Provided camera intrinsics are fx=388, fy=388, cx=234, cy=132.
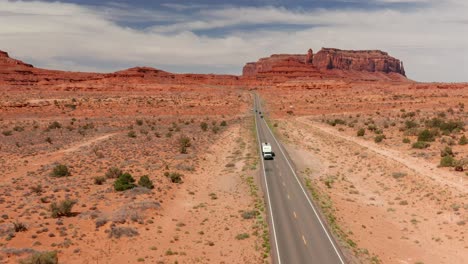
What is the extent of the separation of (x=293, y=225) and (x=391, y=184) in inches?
710

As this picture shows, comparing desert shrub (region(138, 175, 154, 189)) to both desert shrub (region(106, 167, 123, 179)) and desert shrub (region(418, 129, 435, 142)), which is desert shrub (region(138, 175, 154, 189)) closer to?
desert shrub (region(106, 167, 123, 179))

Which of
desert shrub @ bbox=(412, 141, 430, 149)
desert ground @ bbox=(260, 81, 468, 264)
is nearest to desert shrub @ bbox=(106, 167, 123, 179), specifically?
desert ground @ bbox=(260, 81, 468, 264)

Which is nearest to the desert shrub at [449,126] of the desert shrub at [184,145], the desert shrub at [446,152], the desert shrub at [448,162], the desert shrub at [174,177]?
the desert shrub at [446,152]

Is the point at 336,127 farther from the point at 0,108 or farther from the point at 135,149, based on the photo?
the point at 0,108

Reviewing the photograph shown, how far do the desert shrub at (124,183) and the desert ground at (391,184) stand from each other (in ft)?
61.2

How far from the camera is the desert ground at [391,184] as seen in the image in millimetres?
29750

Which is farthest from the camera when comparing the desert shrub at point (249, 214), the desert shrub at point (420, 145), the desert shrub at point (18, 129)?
the desert shrub at point (18, 129)

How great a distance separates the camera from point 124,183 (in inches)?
1529

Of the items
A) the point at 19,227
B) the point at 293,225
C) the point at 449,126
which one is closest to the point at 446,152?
the point at 449,126

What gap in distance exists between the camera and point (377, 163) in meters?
50.8

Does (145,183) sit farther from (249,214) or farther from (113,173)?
(249,214)

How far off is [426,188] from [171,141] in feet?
129

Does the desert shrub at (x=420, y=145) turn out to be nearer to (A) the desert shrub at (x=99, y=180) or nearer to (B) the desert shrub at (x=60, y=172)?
(A) the desert shrub at (x=99, y=180)

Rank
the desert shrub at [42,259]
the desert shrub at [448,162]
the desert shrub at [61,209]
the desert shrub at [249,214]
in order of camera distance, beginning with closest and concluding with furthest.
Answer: the desert shrub at [42,259]
the desert shrub at [61,209]
the desert shrub at [249,214]
the desert shrub at [448,162]
